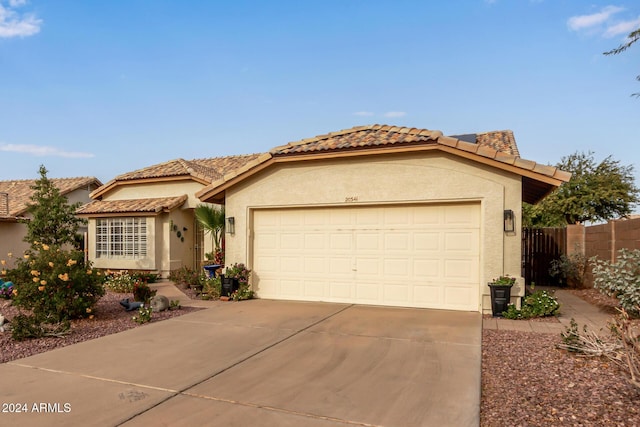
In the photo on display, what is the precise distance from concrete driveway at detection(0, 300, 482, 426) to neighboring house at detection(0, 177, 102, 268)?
15.5 metres

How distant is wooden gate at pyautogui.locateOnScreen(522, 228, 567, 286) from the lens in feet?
45.7

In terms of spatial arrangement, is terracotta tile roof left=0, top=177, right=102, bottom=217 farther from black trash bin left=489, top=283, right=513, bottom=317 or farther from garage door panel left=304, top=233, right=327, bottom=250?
black trash bin left=489, top=283, right=513, bottom=317

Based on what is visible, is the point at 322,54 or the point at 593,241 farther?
the point at 322,54

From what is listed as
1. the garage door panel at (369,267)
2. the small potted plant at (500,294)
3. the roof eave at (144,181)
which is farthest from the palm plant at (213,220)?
Answer: the small potted plant at (500,294)

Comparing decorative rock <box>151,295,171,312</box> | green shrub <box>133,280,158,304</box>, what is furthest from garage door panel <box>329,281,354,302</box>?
green shrub <box>133,280,158,304</box>

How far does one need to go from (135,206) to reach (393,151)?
11.3m

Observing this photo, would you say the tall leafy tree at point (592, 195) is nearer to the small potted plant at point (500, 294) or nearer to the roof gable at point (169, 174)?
the small potted plant at point (500, 294)

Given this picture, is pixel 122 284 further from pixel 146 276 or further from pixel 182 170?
pixel 182 170

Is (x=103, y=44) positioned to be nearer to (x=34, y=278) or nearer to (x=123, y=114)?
(x=123, y=114)

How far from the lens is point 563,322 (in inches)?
308

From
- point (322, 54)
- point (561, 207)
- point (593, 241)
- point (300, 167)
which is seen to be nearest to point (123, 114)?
point (322, 54)

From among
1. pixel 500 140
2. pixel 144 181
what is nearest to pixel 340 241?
pixel 500 140

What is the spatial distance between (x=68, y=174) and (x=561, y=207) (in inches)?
1262

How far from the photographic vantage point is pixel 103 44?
504 inches
